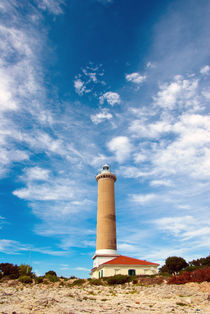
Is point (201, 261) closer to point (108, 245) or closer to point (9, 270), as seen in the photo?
point (108, 245)

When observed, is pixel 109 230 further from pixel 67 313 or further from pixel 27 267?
pixel 67 313

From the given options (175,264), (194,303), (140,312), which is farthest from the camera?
(175,264)

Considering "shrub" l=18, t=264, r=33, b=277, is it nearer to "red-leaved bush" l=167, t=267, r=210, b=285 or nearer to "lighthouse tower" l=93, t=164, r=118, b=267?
"lighthouse tower" l=93, t=164, r=118, b=267

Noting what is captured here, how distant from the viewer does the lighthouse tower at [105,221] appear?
1606 inches

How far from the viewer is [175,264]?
3956 centimetres

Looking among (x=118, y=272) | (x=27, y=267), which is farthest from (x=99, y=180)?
(x=27, y=267)

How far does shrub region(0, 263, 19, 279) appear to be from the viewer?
117 feet

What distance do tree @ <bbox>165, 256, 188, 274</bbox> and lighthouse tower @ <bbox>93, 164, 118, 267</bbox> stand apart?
9.25 metres

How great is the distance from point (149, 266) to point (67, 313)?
29.3m

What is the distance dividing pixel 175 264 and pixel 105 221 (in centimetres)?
1387

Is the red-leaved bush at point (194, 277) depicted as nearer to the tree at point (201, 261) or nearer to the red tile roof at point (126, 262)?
the red tile roof at point (126, 262)

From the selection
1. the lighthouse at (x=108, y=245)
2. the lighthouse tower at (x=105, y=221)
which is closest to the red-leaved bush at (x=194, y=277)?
the lighthouse at (x=108, y=245)

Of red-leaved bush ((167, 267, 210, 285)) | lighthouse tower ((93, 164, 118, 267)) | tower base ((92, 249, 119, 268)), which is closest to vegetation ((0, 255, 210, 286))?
red-leaved bush ((167, 267, 210, 285))

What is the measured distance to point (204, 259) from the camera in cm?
4325
